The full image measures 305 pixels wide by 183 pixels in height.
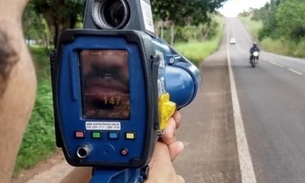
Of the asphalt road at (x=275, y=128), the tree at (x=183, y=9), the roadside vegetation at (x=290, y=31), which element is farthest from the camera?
the roadside vegetation at (x=290, y=31)

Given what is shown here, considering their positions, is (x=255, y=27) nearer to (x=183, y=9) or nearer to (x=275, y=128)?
(x=183, y=9)

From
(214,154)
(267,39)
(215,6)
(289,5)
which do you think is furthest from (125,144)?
(267,39)

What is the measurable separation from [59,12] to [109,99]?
16.2m

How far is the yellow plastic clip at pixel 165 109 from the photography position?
967mm

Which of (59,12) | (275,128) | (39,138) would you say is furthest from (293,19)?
(39,138)

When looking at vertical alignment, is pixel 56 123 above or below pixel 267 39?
above

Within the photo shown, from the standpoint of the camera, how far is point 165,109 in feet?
3.24

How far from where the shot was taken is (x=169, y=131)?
3.47 feet

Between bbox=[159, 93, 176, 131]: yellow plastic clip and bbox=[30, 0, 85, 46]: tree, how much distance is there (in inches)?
550

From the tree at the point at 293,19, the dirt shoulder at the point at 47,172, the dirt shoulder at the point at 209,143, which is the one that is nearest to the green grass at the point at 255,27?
the tree at the point at 293,19

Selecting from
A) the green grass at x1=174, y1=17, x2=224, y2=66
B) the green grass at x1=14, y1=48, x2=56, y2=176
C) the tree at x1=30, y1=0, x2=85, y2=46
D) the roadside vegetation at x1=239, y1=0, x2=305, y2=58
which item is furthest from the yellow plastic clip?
the roadside vegetation at x1=239, y1=0, x2=305, y2=58

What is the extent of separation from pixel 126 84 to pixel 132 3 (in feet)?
0.64

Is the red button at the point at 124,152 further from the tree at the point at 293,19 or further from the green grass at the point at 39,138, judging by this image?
the tree at the point at 293,19

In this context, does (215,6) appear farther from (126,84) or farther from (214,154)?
(126,84)
